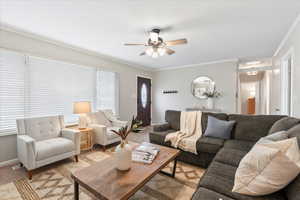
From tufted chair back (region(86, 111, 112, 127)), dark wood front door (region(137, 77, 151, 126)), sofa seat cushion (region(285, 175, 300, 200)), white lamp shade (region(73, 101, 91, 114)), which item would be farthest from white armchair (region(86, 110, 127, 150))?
sofa seat cushion (region(285, 175, 300, 200))

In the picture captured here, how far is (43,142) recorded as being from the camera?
94.3 inches

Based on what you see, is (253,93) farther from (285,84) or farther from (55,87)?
(55,87)

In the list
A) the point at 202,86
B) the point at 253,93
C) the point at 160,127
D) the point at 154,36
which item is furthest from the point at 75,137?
the point at 253,93

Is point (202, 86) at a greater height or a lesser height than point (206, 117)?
greater

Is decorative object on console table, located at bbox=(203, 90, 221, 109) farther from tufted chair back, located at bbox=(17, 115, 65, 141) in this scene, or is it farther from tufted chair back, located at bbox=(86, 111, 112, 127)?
tufted chair back, located at bbox=(17, 115, 65, 141)

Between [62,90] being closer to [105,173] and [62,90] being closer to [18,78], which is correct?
[18,78]

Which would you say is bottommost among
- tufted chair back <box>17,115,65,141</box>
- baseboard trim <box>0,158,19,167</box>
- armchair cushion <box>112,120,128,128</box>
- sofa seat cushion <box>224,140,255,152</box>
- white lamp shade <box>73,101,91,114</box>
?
baseboard trim <box>0,158,19,167</box>

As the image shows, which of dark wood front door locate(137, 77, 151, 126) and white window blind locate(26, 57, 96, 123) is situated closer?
white window blind locate(26, 57, 96, 123)

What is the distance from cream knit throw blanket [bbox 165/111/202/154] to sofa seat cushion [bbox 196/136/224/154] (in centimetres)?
8

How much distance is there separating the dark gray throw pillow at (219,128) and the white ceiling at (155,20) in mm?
1748

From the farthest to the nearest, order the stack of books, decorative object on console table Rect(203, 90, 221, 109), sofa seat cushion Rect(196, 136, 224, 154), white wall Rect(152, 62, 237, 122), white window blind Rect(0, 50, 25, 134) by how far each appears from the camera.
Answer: decorative object on console table Rect(203, 90, 221, 109)
white wall Rect(152, 62, 237, 122)
white window blind Rect(0, 50, 25, 134)
sofa seat cushion Rect(196, 136, 224, 154)
the stack of books

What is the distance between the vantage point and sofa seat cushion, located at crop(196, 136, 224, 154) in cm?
220

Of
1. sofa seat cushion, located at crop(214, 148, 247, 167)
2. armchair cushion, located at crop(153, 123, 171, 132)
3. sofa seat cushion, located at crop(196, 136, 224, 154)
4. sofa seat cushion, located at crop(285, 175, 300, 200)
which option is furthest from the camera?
armchair cushion, located at crop(153, 123, 171, 132)

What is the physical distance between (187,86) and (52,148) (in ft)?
15.2
